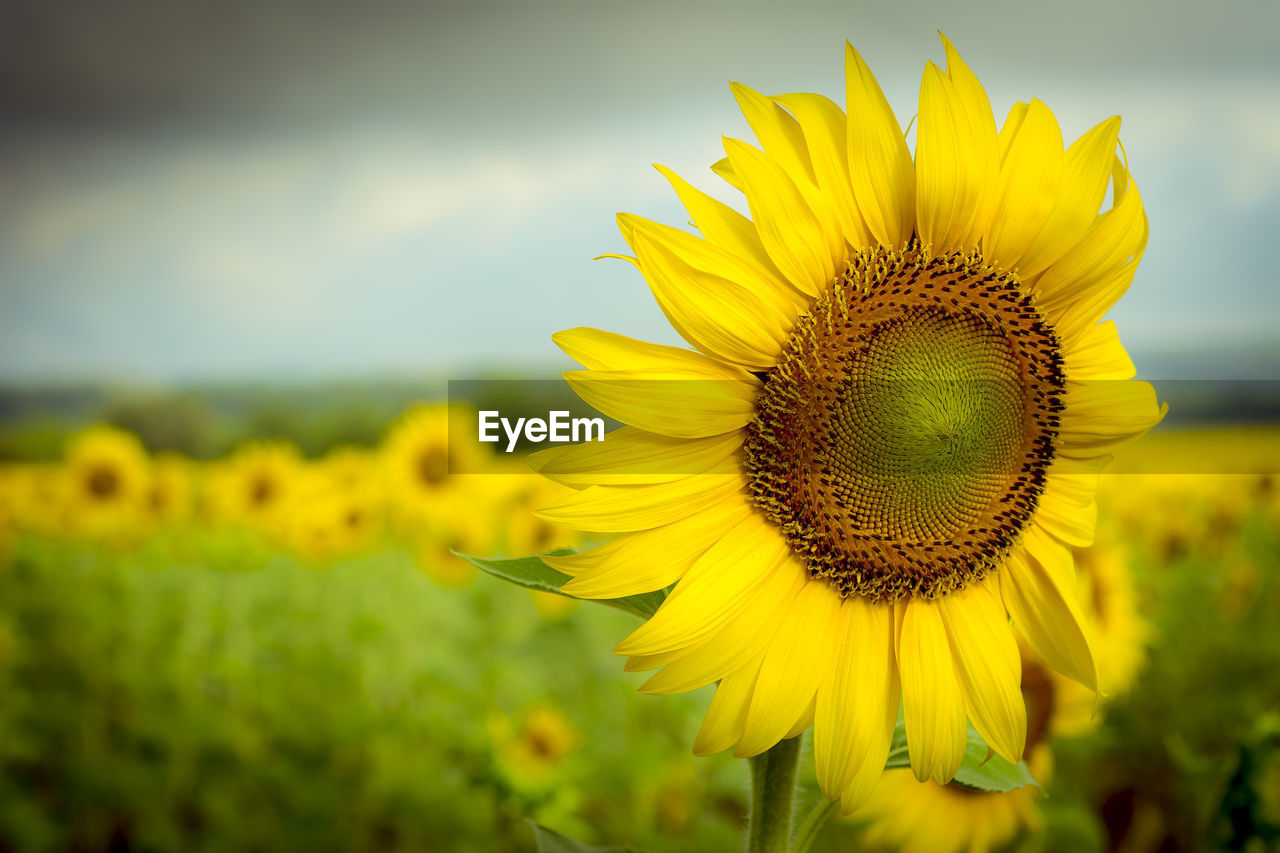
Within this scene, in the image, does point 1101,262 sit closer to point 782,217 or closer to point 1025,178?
point 1025,178

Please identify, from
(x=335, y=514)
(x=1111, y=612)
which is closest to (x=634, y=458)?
(x=1111, y=612)

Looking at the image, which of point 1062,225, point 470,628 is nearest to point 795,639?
point 1062,225

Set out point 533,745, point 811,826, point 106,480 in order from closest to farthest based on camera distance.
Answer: point 811,826 → point 533,745 → point 106,480

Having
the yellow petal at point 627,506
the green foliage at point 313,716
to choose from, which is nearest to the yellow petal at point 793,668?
the yellow petal at point 627,506

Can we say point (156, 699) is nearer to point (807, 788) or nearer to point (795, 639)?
point (807, 788)

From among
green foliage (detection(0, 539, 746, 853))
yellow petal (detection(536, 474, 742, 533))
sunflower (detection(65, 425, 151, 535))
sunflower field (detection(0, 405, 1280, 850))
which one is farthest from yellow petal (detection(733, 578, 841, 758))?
sunflower (detection(65, 425, 151, 535))

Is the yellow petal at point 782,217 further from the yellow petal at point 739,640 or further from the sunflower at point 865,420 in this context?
the yellow petal at point 739,640

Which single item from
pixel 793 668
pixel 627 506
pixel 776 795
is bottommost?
pixel 776 795
